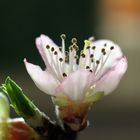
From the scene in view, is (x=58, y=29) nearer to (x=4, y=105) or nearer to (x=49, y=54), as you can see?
(x=49, y=54)

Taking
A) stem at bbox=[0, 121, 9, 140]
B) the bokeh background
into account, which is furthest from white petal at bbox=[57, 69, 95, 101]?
the bokeh background

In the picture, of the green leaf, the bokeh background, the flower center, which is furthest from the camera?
the bokeh background

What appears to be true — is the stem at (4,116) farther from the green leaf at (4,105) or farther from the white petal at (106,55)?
the white petal at (106,55)

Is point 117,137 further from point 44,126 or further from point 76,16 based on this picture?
point 44,126

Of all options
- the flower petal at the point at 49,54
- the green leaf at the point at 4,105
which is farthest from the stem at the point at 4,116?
the flower petal at the point at 49,54

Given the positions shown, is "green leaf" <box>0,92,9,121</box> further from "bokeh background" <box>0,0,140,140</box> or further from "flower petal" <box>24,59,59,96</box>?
"bokeh background" <box>0,0,140,140</box>

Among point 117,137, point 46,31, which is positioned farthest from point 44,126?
point 46,31
